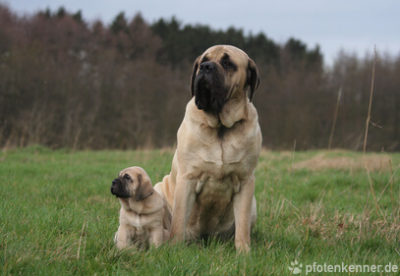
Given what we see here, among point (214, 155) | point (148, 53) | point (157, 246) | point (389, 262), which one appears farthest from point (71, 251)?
point (148, 53)

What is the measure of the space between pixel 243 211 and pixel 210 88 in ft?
3.52

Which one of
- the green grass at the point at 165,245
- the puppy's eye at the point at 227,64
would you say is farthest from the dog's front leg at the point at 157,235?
the puppy's eye at the point at 227,64

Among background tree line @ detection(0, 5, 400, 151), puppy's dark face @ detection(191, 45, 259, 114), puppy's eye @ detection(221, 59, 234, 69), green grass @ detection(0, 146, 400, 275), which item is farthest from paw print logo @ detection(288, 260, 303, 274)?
background tree line @ detection(0, 5, 400, 151)

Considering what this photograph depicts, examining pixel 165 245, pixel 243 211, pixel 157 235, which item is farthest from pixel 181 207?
pixel 243 211

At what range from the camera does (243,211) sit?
11.5ft

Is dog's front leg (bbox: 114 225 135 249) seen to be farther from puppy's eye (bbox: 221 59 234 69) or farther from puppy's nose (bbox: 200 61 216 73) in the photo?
puppy's eye (bbox: 221 59 234 69)

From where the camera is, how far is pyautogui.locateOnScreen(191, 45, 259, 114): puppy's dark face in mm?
3312

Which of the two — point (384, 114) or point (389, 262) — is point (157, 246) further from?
point (384, 114)

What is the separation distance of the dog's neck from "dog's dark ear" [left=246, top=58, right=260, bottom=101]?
158mm

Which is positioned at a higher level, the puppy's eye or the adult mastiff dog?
the puppy's eye

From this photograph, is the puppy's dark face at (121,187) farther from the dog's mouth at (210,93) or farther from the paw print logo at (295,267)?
the paw print logo at (295,267)

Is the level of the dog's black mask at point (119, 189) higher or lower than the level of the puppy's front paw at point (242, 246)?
higher

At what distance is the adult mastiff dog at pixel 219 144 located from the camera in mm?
3373

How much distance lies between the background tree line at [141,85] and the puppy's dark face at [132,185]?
8331 millimetres
